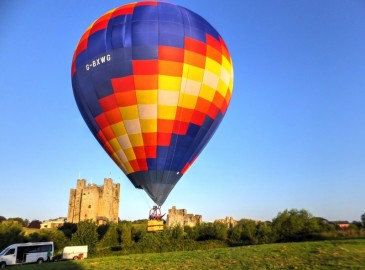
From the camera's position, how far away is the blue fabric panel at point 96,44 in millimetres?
22852

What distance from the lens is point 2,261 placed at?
27.3 meters

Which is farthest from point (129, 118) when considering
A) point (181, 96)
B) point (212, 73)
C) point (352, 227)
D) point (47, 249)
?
point (47, 249)

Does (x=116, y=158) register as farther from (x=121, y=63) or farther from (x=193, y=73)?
(x=193, y=73)

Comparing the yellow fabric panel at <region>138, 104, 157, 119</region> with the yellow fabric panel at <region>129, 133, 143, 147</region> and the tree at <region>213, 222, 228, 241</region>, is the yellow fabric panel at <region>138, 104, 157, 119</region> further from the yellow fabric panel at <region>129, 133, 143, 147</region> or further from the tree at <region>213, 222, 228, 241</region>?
the tree at <region>213, 222, 228, 241</region>

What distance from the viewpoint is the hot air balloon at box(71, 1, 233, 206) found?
71.9 ft

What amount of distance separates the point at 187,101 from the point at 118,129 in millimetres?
4882

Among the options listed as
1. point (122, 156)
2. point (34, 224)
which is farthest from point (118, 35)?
point (34, 224)

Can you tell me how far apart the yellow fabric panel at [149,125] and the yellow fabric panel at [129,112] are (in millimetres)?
553

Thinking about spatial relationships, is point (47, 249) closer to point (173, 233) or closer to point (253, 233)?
point (173, 233)

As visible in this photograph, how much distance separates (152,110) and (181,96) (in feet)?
6.96

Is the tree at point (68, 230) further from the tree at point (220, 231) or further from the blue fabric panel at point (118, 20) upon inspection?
the blue fabric panel at point (118, 20)

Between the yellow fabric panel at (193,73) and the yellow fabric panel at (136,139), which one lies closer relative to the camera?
the yellow fabric panel at (136,139)

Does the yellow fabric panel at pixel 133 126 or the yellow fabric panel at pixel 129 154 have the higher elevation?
the yellow fabric panel at pixel 133 126

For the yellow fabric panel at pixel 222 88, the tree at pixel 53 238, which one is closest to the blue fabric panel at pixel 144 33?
the yellow fabric panel at pixel 222 88
